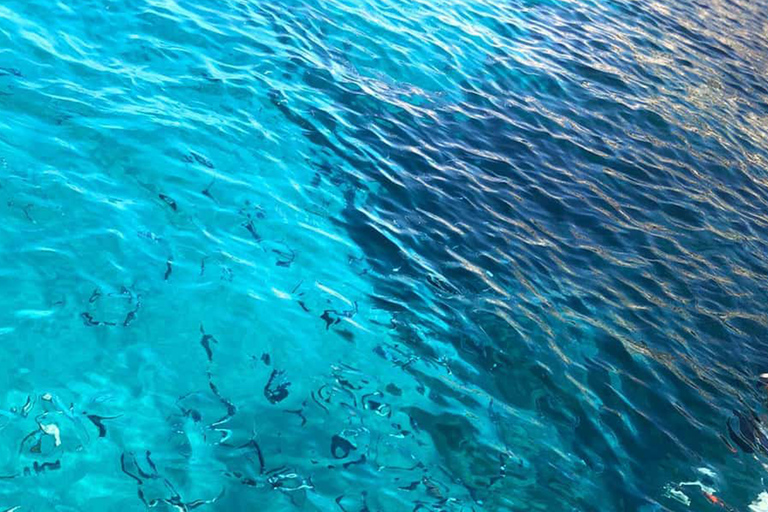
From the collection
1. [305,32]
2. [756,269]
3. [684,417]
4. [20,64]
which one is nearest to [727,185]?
[756,269]

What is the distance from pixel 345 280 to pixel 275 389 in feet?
7.36

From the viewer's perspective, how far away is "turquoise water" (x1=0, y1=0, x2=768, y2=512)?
738 centimetres

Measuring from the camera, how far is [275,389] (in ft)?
26.5

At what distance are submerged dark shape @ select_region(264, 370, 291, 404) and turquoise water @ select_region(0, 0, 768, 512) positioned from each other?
1.0 inches

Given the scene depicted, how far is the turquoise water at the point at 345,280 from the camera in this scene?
290 inches

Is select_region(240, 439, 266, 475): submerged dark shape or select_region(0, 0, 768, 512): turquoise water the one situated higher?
select_region(0, 0, 768, 512): turquoise water

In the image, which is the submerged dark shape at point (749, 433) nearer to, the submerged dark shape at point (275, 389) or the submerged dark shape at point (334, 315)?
the submerged dark shape at point (334, 315)

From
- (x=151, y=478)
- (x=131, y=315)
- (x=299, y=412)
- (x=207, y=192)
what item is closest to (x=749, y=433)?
(x=299, y=412)

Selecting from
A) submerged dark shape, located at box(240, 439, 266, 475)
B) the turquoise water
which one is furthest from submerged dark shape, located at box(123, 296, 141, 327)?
submerged dark shape, located at box(240, 439, 266, 475)

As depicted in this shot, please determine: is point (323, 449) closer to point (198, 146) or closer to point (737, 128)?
point (198, 146)

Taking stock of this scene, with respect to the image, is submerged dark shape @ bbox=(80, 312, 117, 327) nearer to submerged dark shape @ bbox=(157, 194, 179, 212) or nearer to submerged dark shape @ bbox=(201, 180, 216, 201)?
submerged dark shape @ bbox=(157, 194, 179, 212)

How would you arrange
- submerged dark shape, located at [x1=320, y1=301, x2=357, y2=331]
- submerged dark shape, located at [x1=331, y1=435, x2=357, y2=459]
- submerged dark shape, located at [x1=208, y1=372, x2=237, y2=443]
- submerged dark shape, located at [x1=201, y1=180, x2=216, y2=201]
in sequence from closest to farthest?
submerged dark shape, located at [x1=208, y1=372, x2=237, y2=443] → submerged dark shape, located at [x1=331, y1=435, x2=357, y2=459] → submerged dark shape, located at [x1=320, y1=301, x2=357, y2=331] → submerged dark shape, located at [x1=201, y1=180, x2=216, y2=201]

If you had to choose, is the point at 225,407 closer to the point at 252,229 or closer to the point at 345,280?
the point at 345,280

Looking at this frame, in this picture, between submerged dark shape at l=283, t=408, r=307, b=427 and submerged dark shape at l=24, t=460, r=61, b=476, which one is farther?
submerged dark shape at l=283, t=408, r=307, b=427
